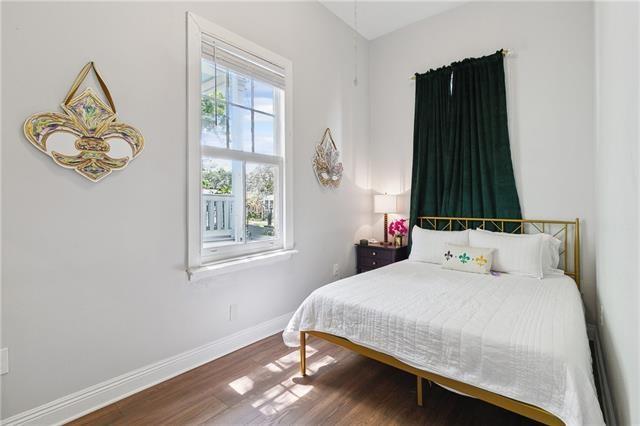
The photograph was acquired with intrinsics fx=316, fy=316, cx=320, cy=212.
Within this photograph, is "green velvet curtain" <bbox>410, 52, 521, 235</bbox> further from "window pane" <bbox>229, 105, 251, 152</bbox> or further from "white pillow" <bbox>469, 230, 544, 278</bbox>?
"window pane" <bbox>229, 105, 251, 152</bbox>

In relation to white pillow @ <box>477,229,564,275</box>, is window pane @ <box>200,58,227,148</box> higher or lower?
higher

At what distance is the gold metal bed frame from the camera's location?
141cm

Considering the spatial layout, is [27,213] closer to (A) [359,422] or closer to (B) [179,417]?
(B) [179,417]

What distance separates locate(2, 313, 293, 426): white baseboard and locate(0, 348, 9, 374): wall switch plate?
24 centimetres

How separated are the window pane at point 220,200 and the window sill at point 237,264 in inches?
6.6

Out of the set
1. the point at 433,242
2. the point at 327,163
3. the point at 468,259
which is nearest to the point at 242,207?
the point at 327,163

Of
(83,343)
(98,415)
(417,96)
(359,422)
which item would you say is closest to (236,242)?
(83,343)

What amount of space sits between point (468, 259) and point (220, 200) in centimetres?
214

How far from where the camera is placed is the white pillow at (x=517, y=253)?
256 cm

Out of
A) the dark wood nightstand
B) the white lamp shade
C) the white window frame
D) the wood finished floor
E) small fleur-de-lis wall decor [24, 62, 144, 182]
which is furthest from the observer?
the white lamp shade

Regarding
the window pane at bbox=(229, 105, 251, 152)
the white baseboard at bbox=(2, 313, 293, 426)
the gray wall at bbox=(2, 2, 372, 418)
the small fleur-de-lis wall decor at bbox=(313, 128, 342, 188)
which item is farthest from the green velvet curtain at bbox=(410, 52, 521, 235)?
the white baseboard at bbox=(2, 313, 293, 426)

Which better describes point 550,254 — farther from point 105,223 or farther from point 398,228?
point 105,223

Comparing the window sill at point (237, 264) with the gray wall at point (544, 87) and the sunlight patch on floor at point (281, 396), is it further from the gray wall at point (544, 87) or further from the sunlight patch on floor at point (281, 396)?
the gray wall at point (544, 87)

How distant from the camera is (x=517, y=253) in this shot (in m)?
2.63
